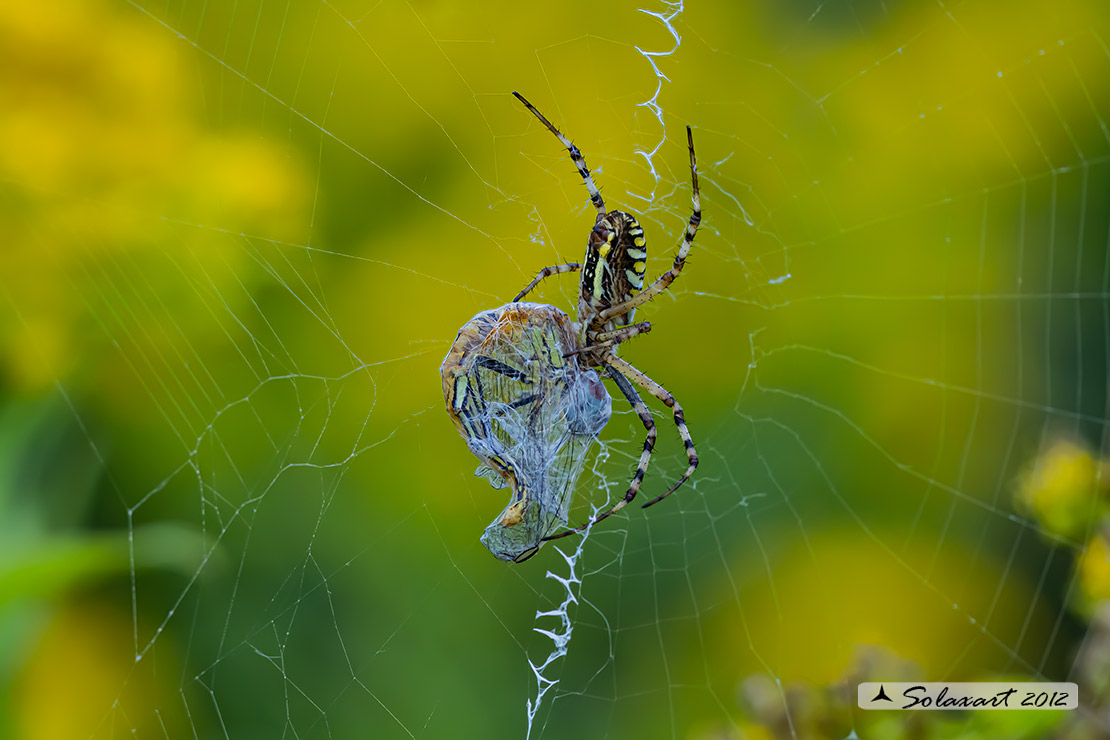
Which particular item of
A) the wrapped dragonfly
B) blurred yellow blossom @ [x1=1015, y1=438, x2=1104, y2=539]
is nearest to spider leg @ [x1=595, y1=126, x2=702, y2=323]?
the wrapped dragonfly

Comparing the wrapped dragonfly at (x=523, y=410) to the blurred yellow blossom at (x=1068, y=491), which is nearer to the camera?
the blurred yellow blossom at (x=1068, y=491)

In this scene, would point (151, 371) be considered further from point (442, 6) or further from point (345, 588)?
point (442, 6)

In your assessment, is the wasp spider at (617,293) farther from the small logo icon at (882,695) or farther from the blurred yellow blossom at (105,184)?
the small logo icon at (882,695)

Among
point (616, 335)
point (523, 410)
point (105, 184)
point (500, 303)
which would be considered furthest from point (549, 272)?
point (105, 184)

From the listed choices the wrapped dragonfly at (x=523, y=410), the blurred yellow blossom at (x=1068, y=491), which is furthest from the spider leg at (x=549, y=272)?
the blurred yellow blossom at (x=1068, y=491)

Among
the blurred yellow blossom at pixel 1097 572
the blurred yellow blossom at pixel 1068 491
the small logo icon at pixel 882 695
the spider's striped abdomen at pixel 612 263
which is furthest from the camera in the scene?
the spider's striped abdomen at pixel 612 263

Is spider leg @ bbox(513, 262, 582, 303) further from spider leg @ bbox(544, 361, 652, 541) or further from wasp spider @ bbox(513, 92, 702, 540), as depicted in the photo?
spider leg @ bbox(544, 361, 652, 541)
